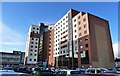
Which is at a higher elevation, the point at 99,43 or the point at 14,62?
the point at 99,43

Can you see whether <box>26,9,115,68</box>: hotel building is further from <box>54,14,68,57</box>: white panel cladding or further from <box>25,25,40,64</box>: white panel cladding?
<box>25,25,40,64</box>: white panel cladding

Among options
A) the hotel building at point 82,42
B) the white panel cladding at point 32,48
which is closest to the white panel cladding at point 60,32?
the hotel building at point 82,42

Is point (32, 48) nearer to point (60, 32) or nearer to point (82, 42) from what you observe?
point (60, 32)

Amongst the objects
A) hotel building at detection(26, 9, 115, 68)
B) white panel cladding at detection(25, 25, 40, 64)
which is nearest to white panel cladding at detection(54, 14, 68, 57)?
hotel building at detection(26, 9, 115, 68)

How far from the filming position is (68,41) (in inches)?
2322

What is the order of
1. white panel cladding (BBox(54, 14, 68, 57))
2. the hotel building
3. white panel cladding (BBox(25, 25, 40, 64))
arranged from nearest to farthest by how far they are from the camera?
1. the hotel building
2. white panel cladding (BBox(54, 14, 68, 57))
3. white panel cladding (BBox(25, 25, 40, 64))

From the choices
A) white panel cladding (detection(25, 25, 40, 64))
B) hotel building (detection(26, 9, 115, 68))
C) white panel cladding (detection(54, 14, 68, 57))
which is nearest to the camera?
hotel building (detection(26, 9, 115, 68))

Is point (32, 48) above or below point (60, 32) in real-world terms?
below

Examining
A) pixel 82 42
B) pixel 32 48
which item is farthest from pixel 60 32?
pixel 32 48

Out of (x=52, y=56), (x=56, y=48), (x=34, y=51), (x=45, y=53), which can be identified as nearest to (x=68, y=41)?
(x=56, y=48)

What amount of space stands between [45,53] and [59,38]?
52.1 ft

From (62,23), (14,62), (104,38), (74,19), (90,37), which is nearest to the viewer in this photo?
(90,37)

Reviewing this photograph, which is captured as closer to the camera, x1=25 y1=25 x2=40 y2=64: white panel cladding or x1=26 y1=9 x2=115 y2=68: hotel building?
x1=26 y1=9 x2=115 y2=68: hotel building

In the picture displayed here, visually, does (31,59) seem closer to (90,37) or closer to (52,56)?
(52,56)
